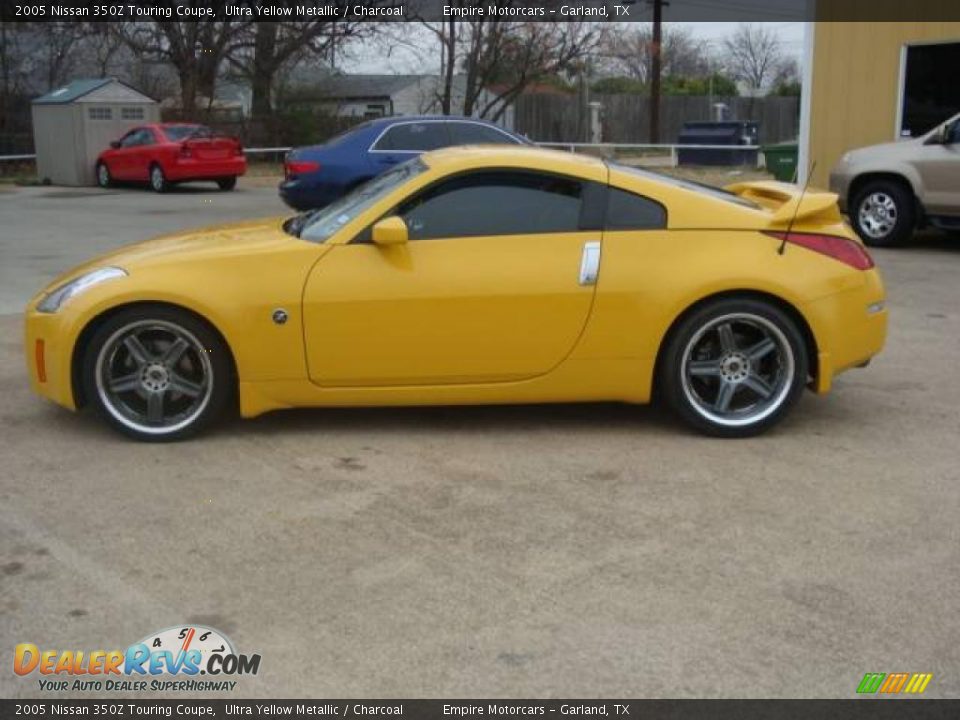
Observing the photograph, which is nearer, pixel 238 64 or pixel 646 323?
pixel 646 323

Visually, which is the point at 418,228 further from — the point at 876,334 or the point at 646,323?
the point at 876,334

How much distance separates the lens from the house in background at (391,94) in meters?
40.3

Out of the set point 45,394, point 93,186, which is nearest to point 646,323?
point 45,394

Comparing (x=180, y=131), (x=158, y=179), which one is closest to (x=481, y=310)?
(x=158, y=179)

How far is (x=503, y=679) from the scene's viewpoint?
124 inches

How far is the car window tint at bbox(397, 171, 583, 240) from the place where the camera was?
17.3 ft

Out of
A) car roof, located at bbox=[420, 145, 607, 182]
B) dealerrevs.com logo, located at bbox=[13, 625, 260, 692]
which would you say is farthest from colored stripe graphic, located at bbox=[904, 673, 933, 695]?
car roof, located at bbox=[420, 145, 607, 182]

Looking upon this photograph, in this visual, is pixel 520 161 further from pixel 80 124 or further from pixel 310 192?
pixel 80 124

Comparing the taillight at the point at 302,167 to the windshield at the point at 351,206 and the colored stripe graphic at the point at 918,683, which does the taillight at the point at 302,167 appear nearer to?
the windshield at the point at 351,206

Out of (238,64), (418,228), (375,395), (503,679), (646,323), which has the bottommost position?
(503,679)

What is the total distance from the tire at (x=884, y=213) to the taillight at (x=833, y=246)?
715cm

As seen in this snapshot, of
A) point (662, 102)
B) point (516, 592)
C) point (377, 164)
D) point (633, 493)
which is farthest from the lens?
point (662, 102)

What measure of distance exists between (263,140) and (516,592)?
30.4 metres
